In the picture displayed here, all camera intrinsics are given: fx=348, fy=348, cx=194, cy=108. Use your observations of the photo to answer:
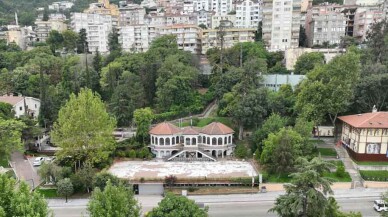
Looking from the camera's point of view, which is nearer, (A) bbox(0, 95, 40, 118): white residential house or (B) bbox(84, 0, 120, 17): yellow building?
(A) bbox(0, 95, 40, 118): white residential house

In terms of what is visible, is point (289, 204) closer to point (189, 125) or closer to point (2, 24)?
point (189, 125)

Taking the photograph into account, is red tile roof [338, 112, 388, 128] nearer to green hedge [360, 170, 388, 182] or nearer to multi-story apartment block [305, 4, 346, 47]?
green hedge [360, 170, 388, 182]

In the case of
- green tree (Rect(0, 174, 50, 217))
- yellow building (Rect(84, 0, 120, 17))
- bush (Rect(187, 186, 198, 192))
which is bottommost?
bush (Rect(187, 186, 198, 192))

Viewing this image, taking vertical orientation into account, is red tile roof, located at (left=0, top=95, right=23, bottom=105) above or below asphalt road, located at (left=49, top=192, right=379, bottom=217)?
above

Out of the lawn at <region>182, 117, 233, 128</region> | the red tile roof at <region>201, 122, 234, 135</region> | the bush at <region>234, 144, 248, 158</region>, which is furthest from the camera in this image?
the lawn at <region>182, 117, 233, 128</region>

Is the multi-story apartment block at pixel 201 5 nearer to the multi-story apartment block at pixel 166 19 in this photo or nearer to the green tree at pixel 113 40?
the multi-story apartment block at pixel 166 19

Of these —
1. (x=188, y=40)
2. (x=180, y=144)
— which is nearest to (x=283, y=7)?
(x=188, y=40)

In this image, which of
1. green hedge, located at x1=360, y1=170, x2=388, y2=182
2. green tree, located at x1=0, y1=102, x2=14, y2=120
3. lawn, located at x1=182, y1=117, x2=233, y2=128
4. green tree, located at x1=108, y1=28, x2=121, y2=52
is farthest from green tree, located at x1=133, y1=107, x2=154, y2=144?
green tree, located at x1=108, y1=28, x2=121, y2=52

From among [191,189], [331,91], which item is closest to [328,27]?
[331,91]
